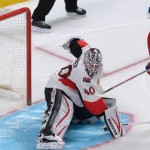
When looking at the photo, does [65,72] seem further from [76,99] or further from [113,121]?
[113,121]

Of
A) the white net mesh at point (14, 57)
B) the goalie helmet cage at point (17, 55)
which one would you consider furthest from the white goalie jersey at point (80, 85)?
the white net mesh at point (14, 57)

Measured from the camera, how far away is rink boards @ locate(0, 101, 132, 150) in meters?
3.10

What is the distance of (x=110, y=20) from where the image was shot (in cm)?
520

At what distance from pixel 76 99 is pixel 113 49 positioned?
56.6 inches

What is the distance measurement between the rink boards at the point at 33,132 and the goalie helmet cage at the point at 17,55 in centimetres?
19

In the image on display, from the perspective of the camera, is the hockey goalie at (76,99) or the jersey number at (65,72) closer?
the hockey goalie at (76,99)

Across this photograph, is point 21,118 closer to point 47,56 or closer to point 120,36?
point 47,56

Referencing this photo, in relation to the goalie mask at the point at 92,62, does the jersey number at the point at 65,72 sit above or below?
below

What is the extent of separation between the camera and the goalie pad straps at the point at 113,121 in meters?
3.11

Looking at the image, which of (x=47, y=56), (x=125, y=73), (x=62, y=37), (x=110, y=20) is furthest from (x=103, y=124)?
(x=110, y=20)

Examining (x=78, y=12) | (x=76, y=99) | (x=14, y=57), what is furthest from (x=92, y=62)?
(x=78, y=12)

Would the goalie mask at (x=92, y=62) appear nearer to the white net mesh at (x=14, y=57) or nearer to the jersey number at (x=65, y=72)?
the jersey number at (x=65, y=72)

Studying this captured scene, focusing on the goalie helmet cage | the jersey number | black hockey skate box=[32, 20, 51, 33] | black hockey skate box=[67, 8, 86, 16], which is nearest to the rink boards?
the goalie helmet cage

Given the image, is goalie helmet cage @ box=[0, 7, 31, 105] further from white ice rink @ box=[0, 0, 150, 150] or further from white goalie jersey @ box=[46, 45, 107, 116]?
white goalie jersey @ box=[46, 45, 107, 116]
